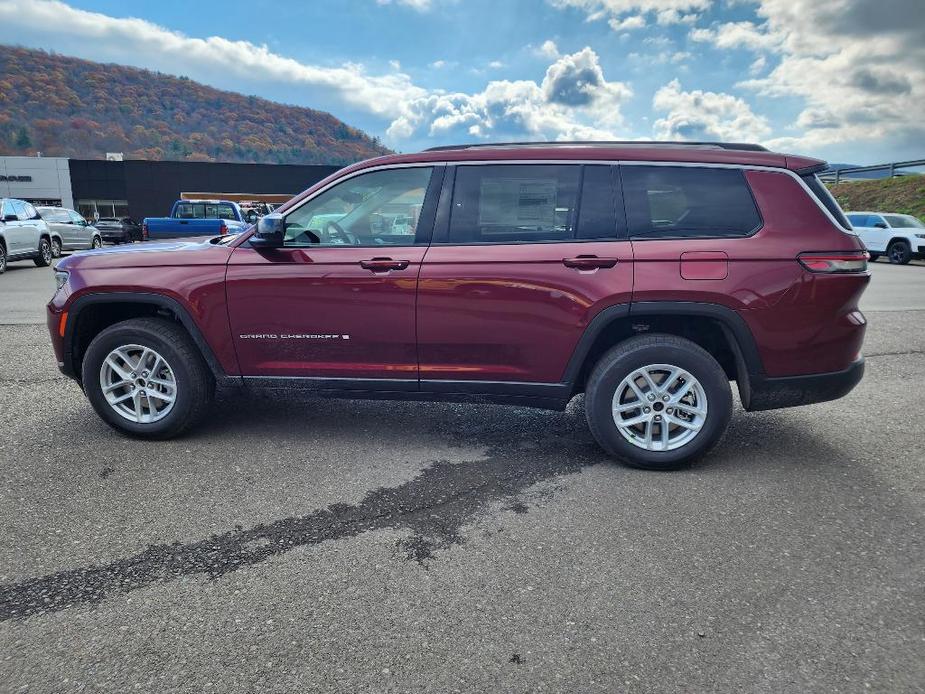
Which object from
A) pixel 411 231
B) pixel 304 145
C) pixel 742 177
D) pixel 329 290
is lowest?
pixel 329 290

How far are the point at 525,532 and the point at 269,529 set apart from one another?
1207mm

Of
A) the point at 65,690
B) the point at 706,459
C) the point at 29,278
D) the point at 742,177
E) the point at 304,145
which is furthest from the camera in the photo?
the point at 304,145

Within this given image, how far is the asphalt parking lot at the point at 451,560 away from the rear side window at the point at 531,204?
137 cm

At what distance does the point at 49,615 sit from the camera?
88.7 inches

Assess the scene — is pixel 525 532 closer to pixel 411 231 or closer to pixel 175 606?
pixel 175 606

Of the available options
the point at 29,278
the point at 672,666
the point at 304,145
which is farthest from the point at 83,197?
the point at 672,666

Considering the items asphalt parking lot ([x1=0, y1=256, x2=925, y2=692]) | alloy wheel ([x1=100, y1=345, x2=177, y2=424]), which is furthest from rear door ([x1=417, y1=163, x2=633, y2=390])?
alloy wheel ([x1=100, y1=345, x2=177, y2=424])

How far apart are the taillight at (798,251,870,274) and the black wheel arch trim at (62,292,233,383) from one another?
11.3ft

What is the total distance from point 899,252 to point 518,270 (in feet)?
70.4

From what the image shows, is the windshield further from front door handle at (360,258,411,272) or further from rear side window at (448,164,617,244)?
front door handle at (360,258,411,272)

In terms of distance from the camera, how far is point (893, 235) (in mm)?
19844

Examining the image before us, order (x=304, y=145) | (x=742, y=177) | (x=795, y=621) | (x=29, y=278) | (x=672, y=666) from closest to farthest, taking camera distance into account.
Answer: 1. (x=672, y=666)
2. (x=795, y=621)
3. (x=742, y=177)
4. (x=29, y=278)
5. (x=304, y=145)

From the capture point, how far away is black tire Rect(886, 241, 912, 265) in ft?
63.8

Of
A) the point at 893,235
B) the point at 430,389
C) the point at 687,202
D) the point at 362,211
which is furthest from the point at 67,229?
the point at 893,235
